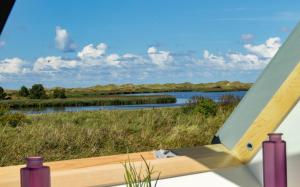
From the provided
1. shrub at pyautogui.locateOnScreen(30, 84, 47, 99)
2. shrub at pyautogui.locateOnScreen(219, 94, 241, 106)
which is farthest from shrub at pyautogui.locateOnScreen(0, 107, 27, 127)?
shrub at pyautogui.locateOnScreen(219, 94, 241, 106)

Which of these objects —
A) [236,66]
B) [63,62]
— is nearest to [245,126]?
[236,66]

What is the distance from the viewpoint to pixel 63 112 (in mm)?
9180

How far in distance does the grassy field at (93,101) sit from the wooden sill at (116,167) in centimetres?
832

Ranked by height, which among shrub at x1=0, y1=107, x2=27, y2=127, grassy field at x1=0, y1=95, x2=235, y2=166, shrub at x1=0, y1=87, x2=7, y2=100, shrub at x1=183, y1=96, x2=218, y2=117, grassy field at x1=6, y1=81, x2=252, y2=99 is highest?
grassy field at x1=6, y1=81, x2=252, y2=99

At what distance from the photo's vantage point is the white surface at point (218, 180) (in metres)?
1.54

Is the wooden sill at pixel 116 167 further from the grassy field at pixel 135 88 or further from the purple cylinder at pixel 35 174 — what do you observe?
the grassy field at pixel 135 88

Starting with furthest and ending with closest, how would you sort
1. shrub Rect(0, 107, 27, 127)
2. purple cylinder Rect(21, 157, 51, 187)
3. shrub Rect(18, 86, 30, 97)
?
shrub Rect(18, 86, 30, 97) < shrub Rect(0, 107, 27, 127) < purple cylinder Rect(21, 157, 51, 187)

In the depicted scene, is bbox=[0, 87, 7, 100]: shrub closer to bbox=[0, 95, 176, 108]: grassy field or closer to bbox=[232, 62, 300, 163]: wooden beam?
bbox=[0, 95, 176, 108]: grassy field

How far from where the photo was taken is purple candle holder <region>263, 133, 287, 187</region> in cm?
145

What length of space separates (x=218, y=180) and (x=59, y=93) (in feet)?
33.2

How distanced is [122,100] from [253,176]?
902 cm

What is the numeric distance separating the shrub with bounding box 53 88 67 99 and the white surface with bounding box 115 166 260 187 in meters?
9.75

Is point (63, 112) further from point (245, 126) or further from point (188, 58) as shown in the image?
point (245, 126)

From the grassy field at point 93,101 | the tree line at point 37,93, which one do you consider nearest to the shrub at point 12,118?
the grassy field at point 93,101
